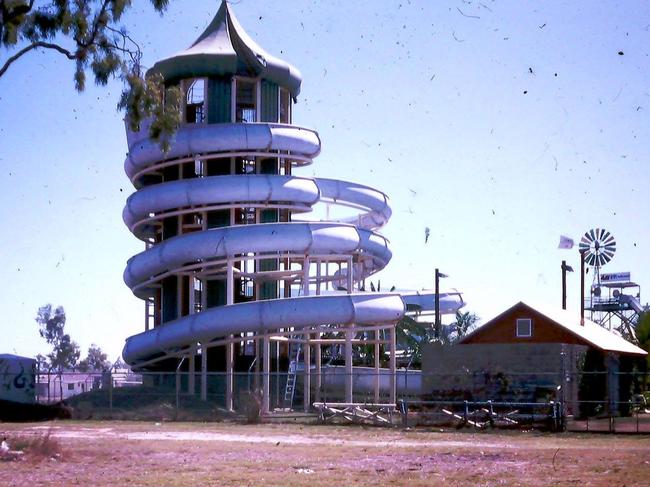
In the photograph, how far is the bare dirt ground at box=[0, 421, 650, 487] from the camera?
22.7 m

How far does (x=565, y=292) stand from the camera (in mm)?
78562

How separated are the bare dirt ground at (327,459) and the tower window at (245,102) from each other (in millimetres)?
36714

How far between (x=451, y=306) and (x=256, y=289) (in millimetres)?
34306

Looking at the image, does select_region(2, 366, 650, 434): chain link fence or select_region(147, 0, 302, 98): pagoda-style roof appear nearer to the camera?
select_region(2, 366, 650, 434): chain link fence

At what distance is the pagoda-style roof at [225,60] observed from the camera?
68.6 m

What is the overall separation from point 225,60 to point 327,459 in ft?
147

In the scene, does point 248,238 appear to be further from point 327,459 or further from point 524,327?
point 327,459

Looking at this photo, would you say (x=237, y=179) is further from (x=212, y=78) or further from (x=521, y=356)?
(x=521, y=356)

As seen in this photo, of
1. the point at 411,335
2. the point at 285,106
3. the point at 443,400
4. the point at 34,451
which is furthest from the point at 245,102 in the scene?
the point at 34,451

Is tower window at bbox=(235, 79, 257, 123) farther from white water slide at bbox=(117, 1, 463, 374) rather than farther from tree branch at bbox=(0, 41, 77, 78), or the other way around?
tree branch at bbox=(0, 41, 77, 78)

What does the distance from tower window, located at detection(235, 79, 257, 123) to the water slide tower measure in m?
0.08

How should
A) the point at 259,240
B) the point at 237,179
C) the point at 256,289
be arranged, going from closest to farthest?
1. the point at 259,240
2. the point at 237,179
3. the point at 256,289

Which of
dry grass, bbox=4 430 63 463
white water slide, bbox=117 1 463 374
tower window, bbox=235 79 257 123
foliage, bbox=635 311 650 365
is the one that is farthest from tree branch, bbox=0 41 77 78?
foliage, bbox=635 311 650 365

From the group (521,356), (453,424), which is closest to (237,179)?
(521,356)
